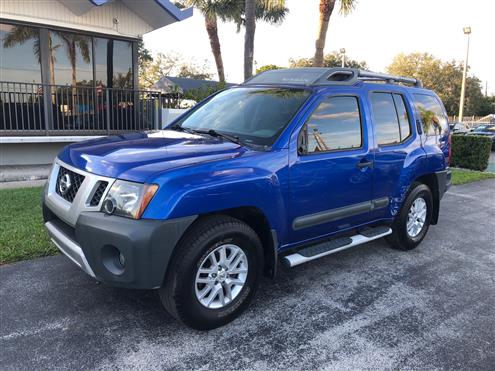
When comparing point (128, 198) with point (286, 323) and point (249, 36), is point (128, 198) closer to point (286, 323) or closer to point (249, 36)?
point (286, 323)

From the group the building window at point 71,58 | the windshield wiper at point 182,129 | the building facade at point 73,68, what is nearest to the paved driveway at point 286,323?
the windshield wiper at point 182,129

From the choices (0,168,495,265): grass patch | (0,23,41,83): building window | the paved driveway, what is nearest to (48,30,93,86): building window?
(0,23,41,83): building window

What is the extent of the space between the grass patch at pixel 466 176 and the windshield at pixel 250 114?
7.42m

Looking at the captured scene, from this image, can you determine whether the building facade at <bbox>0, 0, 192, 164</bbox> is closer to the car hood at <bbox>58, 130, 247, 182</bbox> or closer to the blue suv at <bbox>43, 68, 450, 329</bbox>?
the car hood at <bbox>58, 130, 247, 182</bbox>

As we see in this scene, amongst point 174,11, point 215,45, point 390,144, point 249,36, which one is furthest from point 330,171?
point 215,45

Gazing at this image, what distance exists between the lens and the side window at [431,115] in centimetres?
521

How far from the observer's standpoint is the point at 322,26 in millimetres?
13953

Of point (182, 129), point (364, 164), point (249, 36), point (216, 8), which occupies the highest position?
point (216, 8)

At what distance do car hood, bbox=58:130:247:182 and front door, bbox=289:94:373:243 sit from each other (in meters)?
0.61

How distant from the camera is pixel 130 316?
3379mm

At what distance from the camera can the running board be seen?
145 inches

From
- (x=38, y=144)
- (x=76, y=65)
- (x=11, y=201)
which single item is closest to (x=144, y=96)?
(x=76, y=65)

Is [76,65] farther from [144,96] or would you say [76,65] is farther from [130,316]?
[130,316]

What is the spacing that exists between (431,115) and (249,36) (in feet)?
28.0
